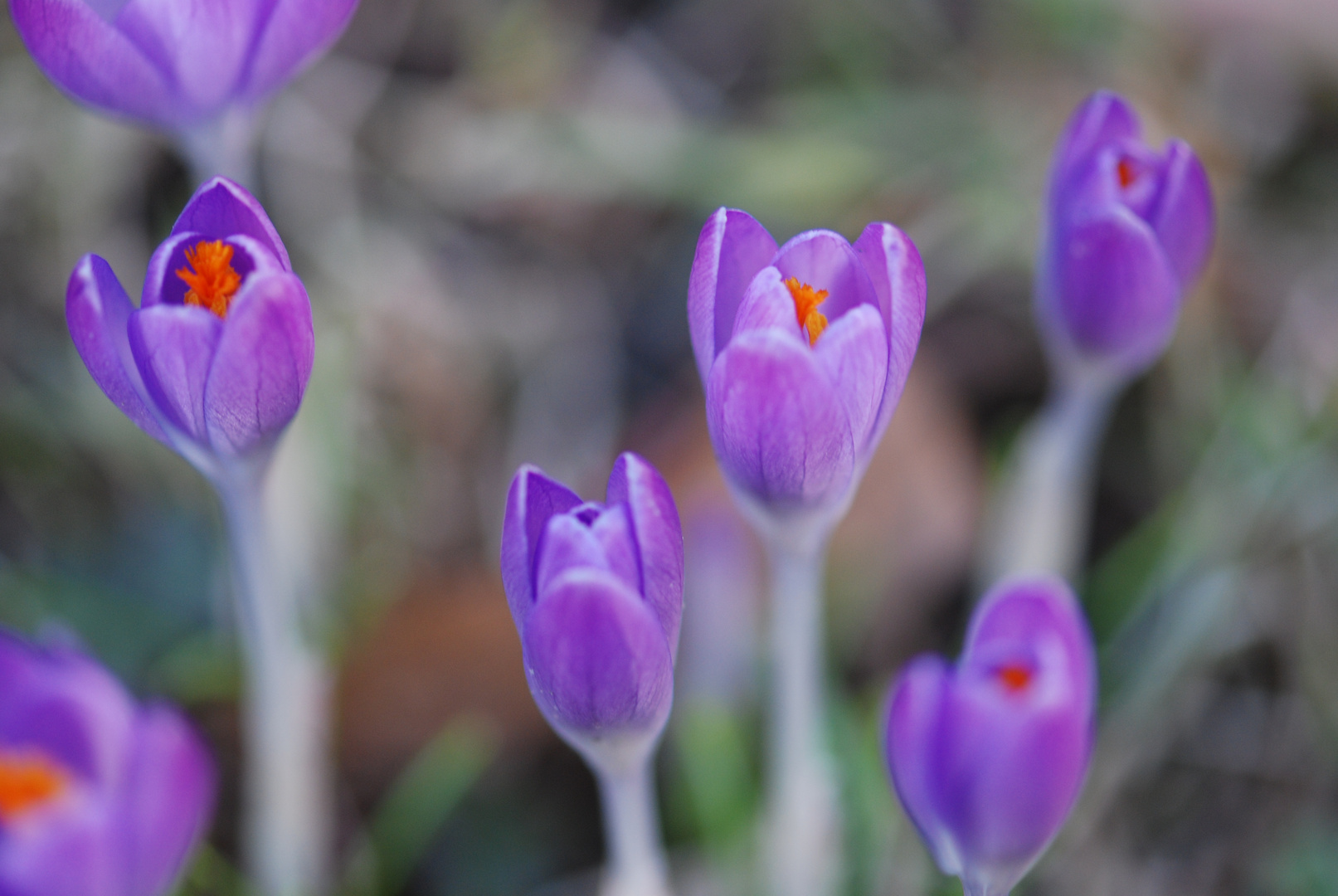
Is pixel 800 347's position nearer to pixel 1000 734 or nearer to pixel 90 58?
pixel 1000 734

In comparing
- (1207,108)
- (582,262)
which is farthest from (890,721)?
(1207,108)

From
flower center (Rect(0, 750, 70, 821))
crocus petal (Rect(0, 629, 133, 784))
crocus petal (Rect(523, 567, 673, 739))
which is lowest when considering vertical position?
flower center (Rect(0, 750, 70, 821))

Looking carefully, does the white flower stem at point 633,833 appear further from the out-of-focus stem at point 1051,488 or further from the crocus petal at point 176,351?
the out-of-focus stem at point 1051,488

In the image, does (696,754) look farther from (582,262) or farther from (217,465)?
(582,262)

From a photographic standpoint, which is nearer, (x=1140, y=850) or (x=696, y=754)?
(x=696, y=754)

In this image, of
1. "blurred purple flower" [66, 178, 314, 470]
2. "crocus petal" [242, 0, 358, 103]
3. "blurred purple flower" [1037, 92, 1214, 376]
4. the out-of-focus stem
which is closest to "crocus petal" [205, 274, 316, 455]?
"blurred purple flower" [66, 178, 314, 470]

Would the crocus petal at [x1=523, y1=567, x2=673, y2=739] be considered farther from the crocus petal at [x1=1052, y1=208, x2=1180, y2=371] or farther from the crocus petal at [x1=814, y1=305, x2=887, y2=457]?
the crocus petal at [x1=1052, y1=208, x2=1180, y2=371]
